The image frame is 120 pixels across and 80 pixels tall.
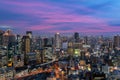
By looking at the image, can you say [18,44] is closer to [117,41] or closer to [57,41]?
[57,41]

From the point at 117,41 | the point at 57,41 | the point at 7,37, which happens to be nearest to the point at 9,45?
the point at 7,37

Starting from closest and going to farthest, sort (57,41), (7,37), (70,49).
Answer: (7,37) → (57,41) → (70,49)

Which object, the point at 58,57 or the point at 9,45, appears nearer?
the point at 9,45

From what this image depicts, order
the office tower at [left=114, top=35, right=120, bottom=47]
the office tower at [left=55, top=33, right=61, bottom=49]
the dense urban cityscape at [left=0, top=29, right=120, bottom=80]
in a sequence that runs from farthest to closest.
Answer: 1. the office tower at [left=114, top=35, right=120, bottom=47]
2. the office tower at [left=55, top=33, right=61, bottom=49]
3. the dense urban cityscape at [left=0, top=29, right=120, bottom=80]

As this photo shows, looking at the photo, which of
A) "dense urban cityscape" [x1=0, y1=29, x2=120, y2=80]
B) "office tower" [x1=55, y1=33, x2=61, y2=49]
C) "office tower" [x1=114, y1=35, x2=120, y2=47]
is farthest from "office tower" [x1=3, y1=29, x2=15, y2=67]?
"office tower" [x1=114, y1=35, x2=120, y2=47]

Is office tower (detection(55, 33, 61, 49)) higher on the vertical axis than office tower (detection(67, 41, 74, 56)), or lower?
higher

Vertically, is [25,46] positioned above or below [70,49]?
above

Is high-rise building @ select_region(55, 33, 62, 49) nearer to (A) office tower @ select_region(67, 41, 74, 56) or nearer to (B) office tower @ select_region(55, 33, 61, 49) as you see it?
(B) office tower @ select_region(55, 33, 61, 49)

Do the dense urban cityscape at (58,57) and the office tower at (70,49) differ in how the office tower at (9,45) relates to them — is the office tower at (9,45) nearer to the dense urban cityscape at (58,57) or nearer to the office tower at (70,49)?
the dense urban cityscape at (58,57)

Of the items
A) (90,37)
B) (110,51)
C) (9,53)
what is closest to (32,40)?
(9,53)

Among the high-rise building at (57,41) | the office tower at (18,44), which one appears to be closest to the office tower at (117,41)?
the high-rise building at (57,41)
